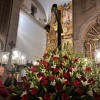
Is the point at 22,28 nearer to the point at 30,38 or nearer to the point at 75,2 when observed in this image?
the point at 30,38

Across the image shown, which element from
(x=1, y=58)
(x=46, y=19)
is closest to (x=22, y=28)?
(x=46, y=19)

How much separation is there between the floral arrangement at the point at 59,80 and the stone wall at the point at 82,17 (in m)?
4.78

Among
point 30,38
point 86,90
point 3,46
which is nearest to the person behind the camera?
point 86,90

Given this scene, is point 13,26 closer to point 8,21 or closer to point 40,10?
point 8,21

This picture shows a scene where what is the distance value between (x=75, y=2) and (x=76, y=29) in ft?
4.27

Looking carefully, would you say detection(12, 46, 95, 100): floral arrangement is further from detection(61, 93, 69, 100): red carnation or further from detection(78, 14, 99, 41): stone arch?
detection(78, 14, 99, 41): stone arch

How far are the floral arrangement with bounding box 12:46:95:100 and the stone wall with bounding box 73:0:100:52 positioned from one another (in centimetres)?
478

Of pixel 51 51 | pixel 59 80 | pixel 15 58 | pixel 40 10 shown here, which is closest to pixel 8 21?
pixel 15 58

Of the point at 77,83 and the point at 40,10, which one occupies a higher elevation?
the point at 40,10

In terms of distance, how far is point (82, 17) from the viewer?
6.87 metres

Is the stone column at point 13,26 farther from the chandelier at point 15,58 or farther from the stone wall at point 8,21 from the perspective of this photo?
the chandelier at point 15,58

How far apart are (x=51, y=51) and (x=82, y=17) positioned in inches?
209

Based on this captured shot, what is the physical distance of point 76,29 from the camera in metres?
6.82

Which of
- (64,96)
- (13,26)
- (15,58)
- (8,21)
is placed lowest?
(64,96)
